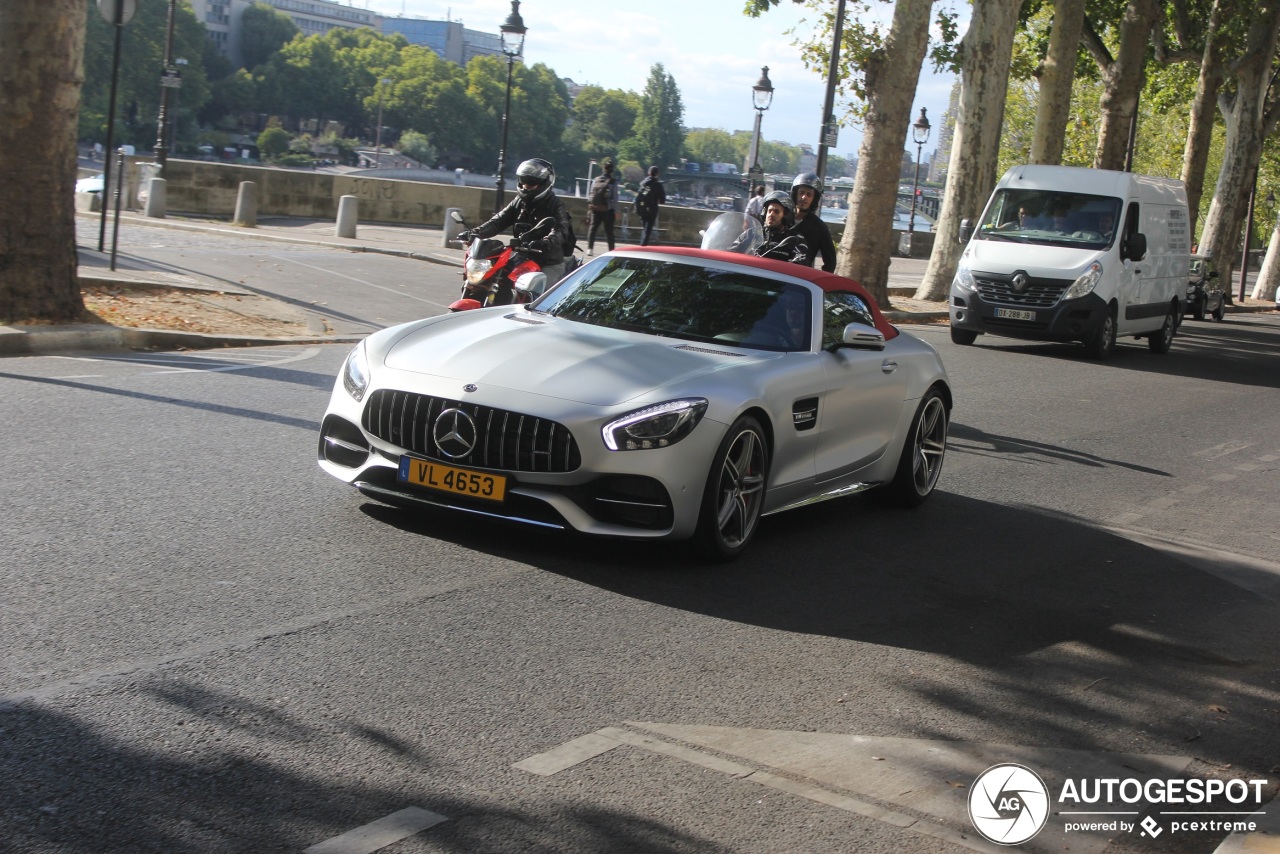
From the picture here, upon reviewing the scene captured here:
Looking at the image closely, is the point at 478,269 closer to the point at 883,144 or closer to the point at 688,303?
the point at 688,303

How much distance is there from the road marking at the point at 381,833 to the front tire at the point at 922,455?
548 cm

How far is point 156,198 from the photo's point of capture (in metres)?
31.9

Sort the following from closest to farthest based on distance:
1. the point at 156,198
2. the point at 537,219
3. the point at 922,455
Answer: the point at 922,455
the point at 537,219
the point at 156,198

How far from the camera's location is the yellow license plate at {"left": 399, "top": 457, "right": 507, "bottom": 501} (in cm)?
664

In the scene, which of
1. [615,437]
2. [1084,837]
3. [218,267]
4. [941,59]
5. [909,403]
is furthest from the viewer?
[941,59]

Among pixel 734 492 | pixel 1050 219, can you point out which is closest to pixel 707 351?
pixel 734 492

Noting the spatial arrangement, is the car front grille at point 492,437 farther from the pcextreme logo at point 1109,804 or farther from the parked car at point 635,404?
the pcextreme logo at point 1109,804

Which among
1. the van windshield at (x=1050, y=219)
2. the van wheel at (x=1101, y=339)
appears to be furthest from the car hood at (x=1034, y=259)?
the van wheel at (x=1101, y=339)

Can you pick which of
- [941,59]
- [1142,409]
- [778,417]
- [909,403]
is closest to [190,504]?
[778,417]

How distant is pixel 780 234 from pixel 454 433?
210 inches

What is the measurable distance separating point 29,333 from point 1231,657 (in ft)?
31.9

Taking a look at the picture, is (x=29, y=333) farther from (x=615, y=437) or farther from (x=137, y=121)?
(x=137, y=121)

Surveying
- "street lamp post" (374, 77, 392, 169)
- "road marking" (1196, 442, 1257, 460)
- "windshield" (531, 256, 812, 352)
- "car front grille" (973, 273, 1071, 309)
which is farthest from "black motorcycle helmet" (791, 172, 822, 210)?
"street lamp post" (374, 77, 392, 169)

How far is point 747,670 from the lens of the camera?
5.62 m
